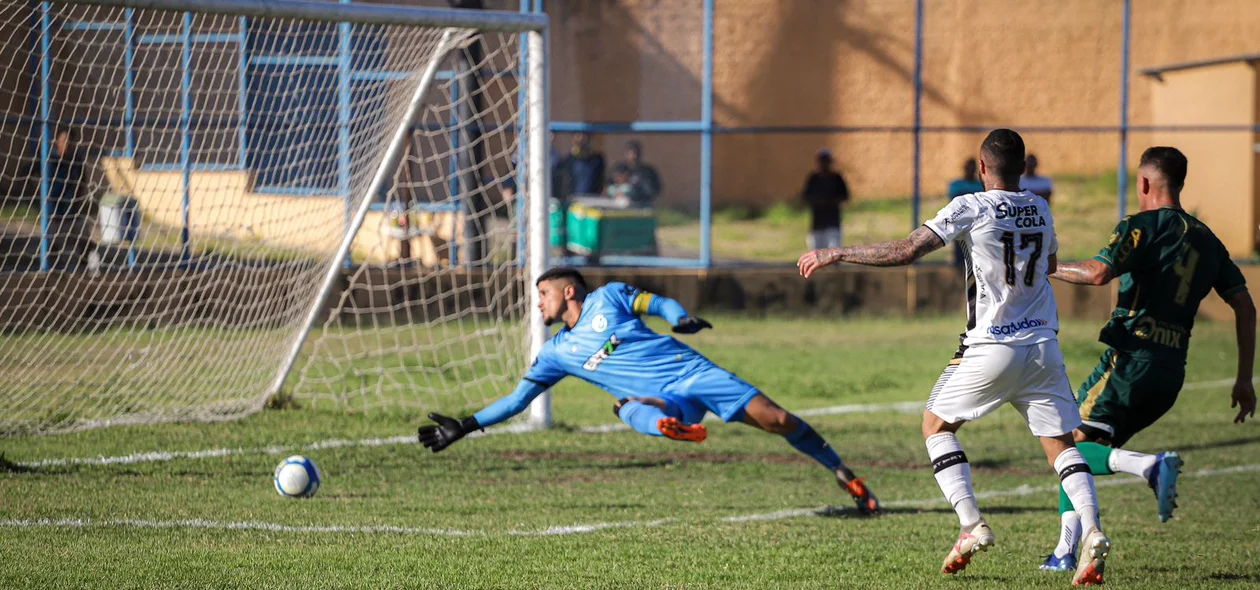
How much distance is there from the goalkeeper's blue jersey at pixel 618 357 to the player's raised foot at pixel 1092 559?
2529mm

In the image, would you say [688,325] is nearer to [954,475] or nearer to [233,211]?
[954,475]

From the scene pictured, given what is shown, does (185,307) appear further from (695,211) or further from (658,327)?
(695,211)

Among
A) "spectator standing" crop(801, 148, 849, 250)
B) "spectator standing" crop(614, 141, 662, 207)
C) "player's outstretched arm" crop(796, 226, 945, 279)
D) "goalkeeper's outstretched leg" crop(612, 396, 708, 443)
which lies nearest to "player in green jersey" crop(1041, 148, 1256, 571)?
"player's outstretched arm" crop(796, 226, 945, 279)

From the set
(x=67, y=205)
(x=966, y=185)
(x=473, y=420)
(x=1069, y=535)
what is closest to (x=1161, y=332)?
(x=1069, y=535)

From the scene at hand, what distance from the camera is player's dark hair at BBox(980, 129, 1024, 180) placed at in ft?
17.3

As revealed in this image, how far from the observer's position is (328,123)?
10953 millimetres

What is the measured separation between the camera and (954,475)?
540 centimetres

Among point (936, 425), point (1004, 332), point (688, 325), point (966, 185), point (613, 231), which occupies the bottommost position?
point (936, 425)

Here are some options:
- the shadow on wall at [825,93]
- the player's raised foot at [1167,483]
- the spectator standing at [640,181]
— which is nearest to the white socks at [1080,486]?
the player's raised foot at [1167,483]

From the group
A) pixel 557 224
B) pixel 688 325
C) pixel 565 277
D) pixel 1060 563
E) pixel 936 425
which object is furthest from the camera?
pixel 557 224

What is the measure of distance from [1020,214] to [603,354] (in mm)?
2705

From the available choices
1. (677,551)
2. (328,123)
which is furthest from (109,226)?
(677,551)

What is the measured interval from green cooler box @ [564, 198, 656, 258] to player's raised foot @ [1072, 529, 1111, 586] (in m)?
12.7

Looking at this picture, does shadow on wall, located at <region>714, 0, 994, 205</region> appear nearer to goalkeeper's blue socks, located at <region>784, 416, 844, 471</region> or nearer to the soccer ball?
goalkeeper's blue socks, located at <region>784, 416, 844, 471</region>
